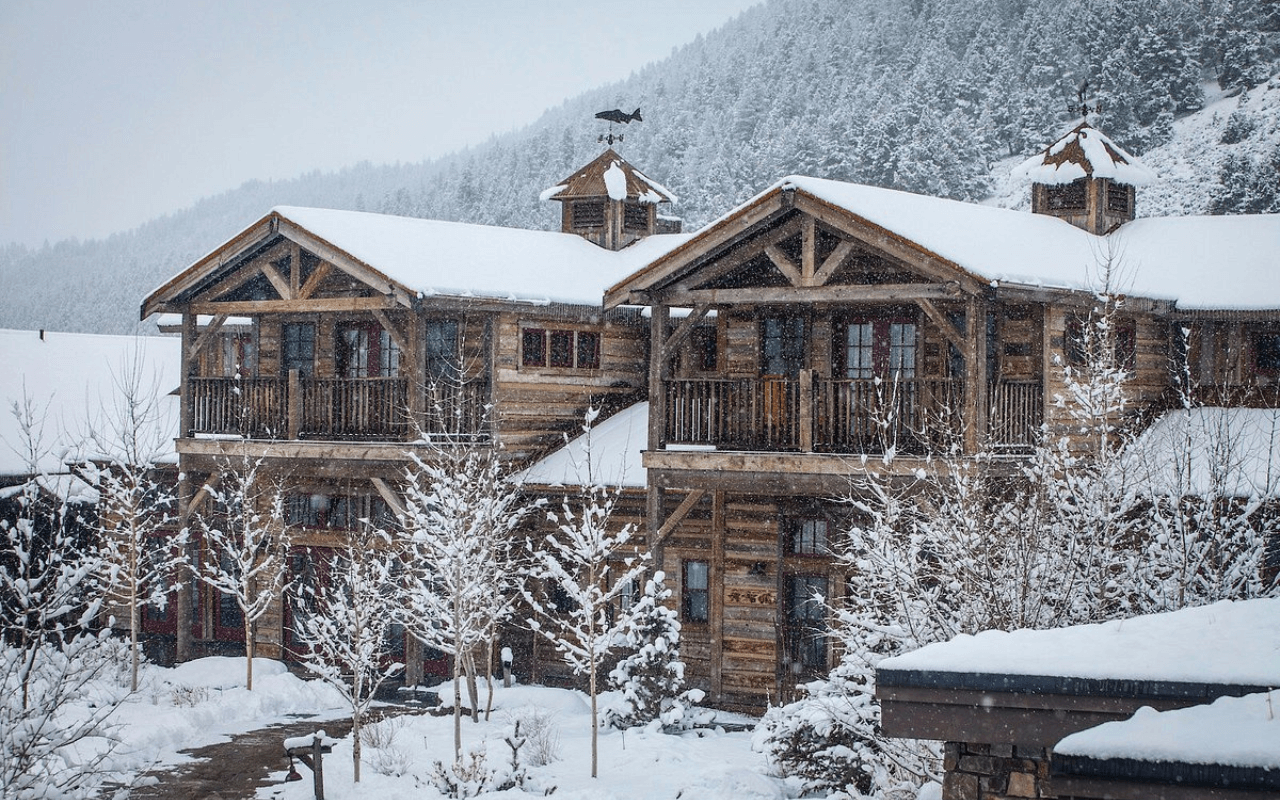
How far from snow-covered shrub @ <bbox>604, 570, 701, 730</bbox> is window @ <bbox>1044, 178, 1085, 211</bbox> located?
12.9 meters

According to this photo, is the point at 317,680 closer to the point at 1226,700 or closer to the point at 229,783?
the point at 229,783

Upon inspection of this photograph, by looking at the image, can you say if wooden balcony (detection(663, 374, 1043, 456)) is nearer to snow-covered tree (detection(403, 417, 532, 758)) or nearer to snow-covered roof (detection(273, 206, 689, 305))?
snow-covered tree (detection(403, 417, 532, 758))

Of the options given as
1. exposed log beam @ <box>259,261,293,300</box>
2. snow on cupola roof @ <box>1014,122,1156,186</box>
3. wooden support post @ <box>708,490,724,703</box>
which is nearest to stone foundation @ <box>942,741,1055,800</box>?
wooden support post @ <box>708,490,724,703</box>

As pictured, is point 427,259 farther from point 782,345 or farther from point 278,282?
point 782,345

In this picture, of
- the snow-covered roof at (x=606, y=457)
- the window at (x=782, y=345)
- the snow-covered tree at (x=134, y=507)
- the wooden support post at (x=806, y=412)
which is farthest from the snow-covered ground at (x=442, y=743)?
the window at (x=782, y=345)

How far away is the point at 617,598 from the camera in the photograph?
81.9ft

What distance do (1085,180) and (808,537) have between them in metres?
10.2

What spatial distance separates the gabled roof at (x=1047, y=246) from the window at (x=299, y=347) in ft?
26.0

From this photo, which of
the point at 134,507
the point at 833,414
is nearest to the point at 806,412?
the point at 833,414

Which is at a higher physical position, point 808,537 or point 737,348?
point 737,348

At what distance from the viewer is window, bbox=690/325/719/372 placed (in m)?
26.0

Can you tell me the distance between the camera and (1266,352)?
2439cm

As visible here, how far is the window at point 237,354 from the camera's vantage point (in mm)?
35219

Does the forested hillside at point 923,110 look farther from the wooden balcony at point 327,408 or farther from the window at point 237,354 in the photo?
the window at point 237,354
